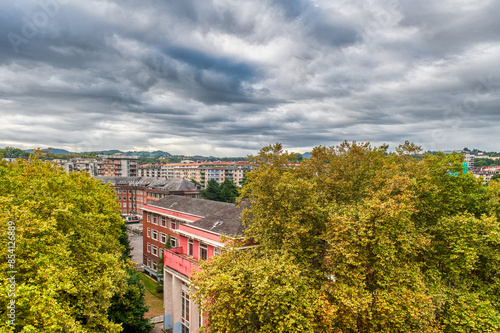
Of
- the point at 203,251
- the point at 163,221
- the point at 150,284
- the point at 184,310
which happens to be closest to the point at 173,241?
the point at 163,221

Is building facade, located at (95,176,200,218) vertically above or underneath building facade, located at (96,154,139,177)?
underneath

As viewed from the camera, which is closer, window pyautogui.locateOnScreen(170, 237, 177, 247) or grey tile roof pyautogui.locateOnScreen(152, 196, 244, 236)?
grey tile roof pyautogui.locateOnScreen(152, 196, 244, 236)

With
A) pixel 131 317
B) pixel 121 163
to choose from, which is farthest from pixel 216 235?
pixel 121 163

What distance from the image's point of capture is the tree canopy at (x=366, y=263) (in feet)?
44.2

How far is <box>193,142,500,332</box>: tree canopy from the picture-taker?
13461 millimetres

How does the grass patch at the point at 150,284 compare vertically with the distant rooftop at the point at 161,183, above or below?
below

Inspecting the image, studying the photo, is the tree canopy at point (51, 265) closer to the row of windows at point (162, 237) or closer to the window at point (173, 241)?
the window at point (173, 241)

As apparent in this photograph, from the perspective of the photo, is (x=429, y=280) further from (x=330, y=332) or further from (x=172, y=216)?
(x=172, y=216)

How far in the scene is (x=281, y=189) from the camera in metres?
16.8

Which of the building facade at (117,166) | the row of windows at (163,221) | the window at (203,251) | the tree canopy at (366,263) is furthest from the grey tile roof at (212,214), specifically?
the building facade at (117,166)

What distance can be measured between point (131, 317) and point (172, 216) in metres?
17.0

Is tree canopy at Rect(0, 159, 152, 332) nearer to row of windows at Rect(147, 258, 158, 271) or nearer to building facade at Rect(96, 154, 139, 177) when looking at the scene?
row of windows at Rect(147, 258, 158, 271)

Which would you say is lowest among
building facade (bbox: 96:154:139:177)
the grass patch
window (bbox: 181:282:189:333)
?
the grass patch

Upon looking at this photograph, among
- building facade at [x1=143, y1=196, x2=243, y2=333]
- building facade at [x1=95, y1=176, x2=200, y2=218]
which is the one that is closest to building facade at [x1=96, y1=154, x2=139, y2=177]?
building facade at [x1=95, y1=176, x2=200, y2=218]
